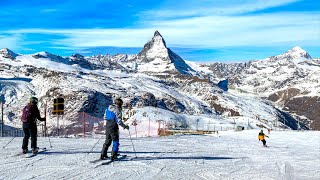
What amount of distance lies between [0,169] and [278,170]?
11.6 meters

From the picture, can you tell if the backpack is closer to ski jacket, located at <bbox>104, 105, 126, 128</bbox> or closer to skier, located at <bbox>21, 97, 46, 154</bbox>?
skier, located at <bbox>21, 97, 46, 154</bbox>

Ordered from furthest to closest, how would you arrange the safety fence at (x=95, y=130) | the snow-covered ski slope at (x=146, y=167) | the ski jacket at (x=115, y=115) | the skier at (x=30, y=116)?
the safety fence at (x=95, y=130) < the skier at (x=30, y=116) < the ski jacket at (x=115, y=115) < the snow-covered ski slope at (x=146, y=167)

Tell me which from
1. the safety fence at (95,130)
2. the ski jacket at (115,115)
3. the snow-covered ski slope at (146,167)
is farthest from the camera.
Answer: the safety fence at (95,130)

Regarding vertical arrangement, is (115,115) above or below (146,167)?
above

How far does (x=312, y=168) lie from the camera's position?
815 inches

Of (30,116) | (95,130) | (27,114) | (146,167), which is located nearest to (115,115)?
(146,167)

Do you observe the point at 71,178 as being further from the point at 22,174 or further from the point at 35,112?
the point at 35,112

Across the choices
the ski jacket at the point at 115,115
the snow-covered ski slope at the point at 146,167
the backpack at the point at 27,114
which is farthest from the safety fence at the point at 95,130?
the ski jacket at the point at 115,115

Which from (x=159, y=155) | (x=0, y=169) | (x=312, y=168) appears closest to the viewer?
(x=0, y=169)

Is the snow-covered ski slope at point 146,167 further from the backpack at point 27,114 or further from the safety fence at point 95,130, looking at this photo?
the safety fence at point 95,130

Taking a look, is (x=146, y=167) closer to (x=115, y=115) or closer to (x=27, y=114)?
(x=115, y=115)

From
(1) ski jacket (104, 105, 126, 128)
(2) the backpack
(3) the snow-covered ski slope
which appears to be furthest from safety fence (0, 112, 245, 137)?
(1) ski jacket (104, 105, 126, 128)

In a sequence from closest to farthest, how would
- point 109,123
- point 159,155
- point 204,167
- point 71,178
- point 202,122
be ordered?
1. point 71,178
2. point 109,123
3. point 204,167
4. point 159,155
5. point 202,122

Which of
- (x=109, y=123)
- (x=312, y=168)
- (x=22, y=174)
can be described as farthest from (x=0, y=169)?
(x=312, y=168)
